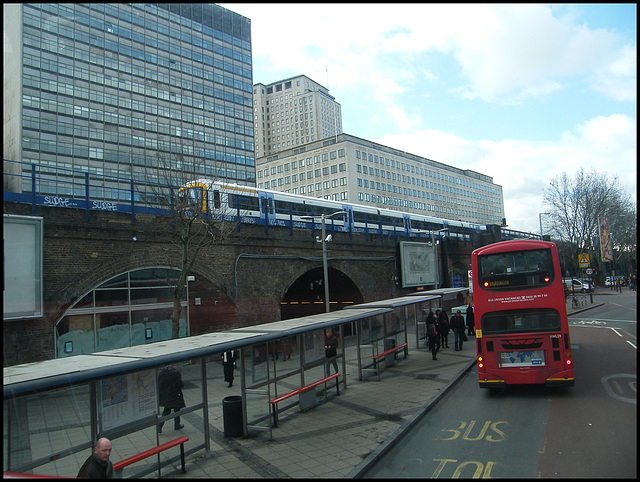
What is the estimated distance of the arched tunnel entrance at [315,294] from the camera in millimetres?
27438

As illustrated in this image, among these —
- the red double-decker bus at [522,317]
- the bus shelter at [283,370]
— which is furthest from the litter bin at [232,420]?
the red double-decker bus at [522,317]

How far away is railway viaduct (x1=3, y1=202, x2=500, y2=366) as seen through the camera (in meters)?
13.4

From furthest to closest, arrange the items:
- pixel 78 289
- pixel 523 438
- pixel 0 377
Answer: pixel 78 289 < pixel 523 438 < pixel 0 377

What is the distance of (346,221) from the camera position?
96.4 feet

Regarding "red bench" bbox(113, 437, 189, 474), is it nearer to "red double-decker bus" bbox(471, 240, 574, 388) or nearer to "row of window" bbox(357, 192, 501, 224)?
"red double-decker bus" bbox(471, 240, 574, 388)

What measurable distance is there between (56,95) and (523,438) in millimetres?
59108

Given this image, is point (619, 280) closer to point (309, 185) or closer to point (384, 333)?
point (384, 333)

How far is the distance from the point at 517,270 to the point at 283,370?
5.74 m

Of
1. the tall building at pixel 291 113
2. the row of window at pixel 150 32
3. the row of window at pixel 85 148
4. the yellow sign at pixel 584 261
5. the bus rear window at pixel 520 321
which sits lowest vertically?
the bus rear window at pixel 520 321

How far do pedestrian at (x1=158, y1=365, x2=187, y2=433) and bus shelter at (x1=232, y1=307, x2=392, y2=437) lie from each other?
145cm

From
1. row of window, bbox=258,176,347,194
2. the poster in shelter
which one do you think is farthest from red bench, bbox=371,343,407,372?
row of window, bbox=258,176,347,194

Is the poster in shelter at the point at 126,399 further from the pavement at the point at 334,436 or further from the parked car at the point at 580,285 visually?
the parked car at the point at 580,285

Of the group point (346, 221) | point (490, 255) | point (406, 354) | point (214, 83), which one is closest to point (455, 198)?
point (214, 83)

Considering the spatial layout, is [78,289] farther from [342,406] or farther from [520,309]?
[520,309]
